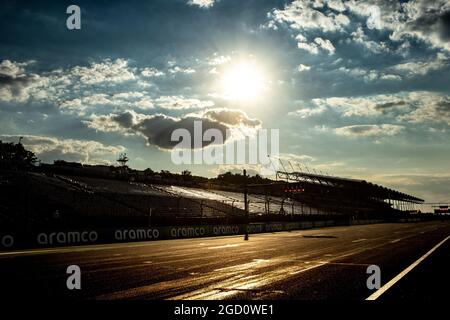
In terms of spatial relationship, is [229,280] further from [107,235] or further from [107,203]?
[107,203]

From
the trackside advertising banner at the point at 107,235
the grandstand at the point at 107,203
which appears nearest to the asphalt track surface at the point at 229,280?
the trackside advertising banner at the point at 107,235

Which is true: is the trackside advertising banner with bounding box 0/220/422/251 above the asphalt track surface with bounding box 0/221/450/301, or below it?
below

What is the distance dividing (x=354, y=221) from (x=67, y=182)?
180 feet

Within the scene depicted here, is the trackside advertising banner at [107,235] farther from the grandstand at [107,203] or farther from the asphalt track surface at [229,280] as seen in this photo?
the asphalt track surface at [229,280]

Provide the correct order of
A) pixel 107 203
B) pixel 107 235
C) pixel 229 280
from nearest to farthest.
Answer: pixel 229 280
pixel 107 235
pixel 107 203

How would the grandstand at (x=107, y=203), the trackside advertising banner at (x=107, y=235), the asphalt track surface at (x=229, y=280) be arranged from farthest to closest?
1. the grandstand at (x=107, y=203)
2. the trackside advertising banner at (x=107, y=235)
3. the asphalt track surface at (x=229, y=280)

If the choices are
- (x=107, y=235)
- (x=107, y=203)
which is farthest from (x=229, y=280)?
(x=107, y=203)

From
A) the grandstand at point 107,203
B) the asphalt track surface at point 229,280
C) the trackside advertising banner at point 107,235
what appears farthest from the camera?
the grandstand at point 107,203

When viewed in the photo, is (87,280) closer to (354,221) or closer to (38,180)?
(38,180)

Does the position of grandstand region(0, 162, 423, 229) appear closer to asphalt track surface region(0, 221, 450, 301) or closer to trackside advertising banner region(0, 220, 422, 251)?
trackside advertising banner region(0, 220, 422, 251)

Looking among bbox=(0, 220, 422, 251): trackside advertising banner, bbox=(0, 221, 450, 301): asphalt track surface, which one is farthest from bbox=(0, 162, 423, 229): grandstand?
bbox=(0, 221, 450, 301): asphalt track surface
